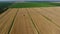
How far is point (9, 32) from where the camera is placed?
3758 millimetres

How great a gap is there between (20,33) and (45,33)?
1.86 ft

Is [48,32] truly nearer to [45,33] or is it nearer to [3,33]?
[45,33]

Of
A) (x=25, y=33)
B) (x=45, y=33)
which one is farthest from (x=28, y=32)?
(x=45, y=33)

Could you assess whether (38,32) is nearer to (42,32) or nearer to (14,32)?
(42,32)

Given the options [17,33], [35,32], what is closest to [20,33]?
[17,33]

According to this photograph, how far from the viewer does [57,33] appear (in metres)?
3.58

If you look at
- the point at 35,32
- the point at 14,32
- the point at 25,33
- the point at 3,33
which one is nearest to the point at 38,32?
the point at 35,32

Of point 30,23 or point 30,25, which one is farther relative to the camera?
point 30,23

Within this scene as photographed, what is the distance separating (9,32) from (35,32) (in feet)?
2.02

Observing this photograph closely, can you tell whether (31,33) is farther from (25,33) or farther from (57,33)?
(57,33)

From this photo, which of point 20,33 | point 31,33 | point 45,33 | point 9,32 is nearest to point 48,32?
point 45,33

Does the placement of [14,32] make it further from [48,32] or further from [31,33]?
[48,32]

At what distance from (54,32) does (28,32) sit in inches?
23.7

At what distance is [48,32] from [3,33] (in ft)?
3.40
